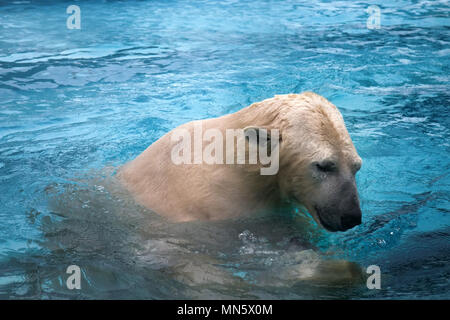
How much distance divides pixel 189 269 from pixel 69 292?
82cm

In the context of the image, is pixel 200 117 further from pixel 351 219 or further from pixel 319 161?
pixel 351 219

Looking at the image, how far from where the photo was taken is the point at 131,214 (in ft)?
14.0

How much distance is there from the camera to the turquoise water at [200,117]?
11.6 ft

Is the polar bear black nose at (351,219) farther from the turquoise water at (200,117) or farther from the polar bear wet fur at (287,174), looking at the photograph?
the turquoise water at (200,117)

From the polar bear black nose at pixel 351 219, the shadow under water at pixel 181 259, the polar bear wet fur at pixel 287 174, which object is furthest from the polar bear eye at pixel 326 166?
the shadow under water at pixel 181 259

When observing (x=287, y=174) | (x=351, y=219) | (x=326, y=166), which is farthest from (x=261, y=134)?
(x=351, y=219)

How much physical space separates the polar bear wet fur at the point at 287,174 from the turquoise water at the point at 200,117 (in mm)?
170

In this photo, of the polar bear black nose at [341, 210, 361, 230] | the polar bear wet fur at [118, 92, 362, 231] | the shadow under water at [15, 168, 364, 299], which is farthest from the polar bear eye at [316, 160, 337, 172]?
the shadow under water at [15, 168, 364, 299]

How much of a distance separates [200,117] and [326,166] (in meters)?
4.53

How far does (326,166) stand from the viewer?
339 centimetres

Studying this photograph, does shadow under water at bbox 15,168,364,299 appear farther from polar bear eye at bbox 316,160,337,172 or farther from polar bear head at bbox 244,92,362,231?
polar bear eye at bbox 316,160,337,172

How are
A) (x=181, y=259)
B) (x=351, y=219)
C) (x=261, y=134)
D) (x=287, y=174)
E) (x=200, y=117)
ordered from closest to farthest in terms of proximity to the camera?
(x=351, y=219) < (x=261, y=134) < (x=287, y=174) < (x=181, y=259) < (x=200, y=117)

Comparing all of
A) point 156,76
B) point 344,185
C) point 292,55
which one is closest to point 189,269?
point 344,185
